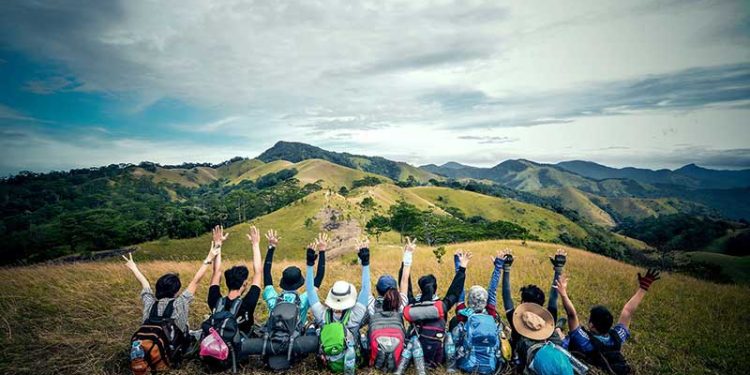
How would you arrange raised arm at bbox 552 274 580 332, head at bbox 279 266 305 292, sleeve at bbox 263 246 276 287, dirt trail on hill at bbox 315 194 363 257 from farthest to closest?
dirt trail on hill at bbox 315 194 363 257 → sleeve at bbox 263 246 276 287 → head at bbox 279 266 305 292 → raised arm at bbox 552 274 580 332

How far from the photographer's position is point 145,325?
17.9 feet

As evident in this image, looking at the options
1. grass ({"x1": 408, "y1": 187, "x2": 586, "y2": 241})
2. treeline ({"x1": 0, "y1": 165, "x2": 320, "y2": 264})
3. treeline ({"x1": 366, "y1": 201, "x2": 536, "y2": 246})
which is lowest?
grass ({"x1": 408, "y1": 187, "x2": 586, "y2": 241})

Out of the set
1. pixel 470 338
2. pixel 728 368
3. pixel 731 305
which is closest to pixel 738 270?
pixel 731 305

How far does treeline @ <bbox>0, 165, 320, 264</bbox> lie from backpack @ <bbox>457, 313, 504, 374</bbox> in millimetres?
48721

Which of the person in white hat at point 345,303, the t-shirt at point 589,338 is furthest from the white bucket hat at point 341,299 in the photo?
the t-shirt at point 589,338

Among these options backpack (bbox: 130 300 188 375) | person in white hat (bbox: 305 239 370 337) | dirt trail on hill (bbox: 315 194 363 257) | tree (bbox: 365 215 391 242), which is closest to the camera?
backpack (bbox: 130 300 188 375)

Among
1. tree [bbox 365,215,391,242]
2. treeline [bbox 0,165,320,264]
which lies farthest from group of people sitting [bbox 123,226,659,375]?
tree [bbox 365,215,391,242]

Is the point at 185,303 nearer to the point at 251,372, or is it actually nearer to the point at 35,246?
the point at 251,372

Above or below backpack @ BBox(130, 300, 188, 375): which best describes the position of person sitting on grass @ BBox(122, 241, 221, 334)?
above

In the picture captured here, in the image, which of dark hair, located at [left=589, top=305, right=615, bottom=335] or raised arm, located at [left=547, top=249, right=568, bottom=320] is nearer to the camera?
dark hair, located at [left=589, top=305, right=615, bottom=335]

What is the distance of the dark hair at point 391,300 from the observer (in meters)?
5.59

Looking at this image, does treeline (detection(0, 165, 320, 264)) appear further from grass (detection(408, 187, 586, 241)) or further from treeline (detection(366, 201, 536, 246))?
grass (detection(408, 187, 586, 241))

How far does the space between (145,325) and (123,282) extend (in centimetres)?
629

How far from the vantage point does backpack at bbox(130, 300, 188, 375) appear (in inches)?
209
